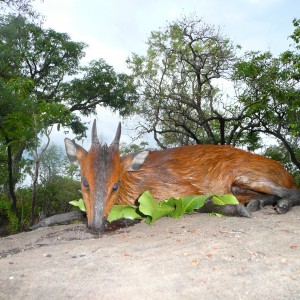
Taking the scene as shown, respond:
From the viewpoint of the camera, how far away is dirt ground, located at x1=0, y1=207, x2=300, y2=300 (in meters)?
2.24

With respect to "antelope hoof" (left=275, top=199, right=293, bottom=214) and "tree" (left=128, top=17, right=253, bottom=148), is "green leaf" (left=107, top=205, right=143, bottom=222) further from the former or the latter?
"tree" (left=128, top=17, right=253, bottom=148)

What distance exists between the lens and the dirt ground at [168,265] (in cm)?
224

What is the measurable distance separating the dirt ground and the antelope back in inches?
11.2

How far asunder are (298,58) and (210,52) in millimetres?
5327

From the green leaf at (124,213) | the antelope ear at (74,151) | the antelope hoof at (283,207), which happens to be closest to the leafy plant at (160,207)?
the green leaf at (124,213)

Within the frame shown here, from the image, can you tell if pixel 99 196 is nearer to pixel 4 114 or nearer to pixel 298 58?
pixel 4 114

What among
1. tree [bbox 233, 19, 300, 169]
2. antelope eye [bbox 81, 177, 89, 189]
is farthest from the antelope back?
tree [bbox 233, 19, 300, 169]

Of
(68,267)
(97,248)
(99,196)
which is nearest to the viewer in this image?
(68,267)

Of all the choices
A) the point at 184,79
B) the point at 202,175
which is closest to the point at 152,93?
the point at 184,79

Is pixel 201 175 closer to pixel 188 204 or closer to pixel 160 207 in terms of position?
pixel 188 204

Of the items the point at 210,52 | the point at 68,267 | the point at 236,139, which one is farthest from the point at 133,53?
the point at 68,267

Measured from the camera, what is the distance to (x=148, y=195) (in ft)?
15.8

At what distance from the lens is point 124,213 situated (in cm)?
470

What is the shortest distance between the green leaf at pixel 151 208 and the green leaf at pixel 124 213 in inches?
6.1
